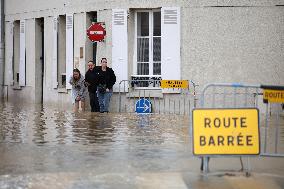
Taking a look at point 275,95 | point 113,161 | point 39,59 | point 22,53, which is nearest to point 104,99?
point 39,59

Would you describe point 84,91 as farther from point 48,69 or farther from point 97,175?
point 97,175

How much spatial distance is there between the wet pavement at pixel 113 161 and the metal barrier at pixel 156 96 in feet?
17.0

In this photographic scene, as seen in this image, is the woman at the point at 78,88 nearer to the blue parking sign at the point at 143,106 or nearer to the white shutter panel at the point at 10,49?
the blue parking sign at the point at 143,106

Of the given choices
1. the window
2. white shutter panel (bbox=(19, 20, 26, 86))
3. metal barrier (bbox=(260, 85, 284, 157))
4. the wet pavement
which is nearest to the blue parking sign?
the window

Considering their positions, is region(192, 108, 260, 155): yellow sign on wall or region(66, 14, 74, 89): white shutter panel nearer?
region(192, 108, 260, 155): yellow sign on wall

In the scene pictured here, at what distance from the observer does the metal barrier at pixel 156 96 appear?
21469 mm

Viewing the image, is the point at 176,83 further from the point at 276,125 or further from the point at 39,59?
the point at 276,125

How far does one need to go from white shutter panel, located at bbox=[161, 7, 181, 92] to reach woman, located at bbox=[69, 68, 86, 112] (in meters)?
2.86

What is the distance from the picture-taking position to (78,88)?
22.5 meters

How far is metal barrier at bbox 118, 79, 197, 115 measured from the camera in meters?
21.5

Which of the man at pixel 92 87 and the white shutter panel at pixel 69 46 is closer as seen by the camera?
the man at pixel 92 87

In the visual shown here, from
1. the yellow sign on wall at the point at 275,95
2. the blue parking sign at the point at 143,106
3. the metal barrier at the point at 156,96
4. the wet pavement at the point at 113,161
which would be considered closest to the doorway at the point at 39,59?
the metal barrier at the point at 156,96

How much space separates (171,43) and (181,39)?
0.35m

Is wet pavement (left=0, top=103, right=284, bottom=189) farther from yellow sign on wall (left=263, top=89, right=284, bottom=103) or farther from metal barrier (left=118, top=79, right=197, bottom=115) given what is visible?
metal barrier (left=118, top=79, right=197, bottom=115)
